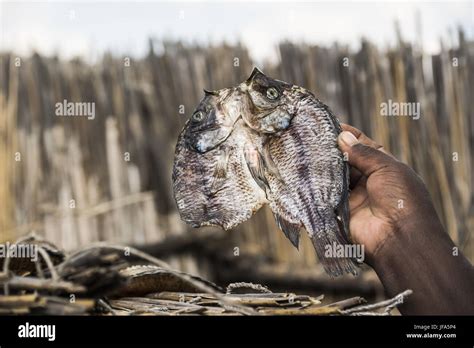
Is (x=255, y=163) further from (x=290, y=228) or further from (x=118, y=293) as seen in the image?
(x=118, y=293)

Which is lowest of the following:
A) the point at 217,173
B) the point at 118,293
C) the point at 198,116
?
the point at 118,293

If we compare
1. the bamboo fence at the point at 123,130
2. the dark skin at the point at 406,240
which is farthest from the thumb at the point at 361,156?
the bamboo fence at the point at 123,130

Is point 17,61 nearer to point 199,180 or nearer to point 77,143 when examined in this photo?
point 77,143

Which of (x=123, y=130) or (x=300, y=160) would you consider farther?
(x=123, y=130)

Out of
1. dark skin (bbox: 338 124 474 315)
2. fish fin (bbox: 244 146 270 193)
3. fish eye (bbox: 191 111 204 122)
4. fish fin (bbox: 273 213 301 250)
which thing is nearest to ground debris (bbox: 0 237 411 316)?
dark skin (bbox: 338 124 474 315)

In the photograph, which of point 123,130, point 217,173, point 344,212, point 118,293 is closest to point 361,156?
point 344,212

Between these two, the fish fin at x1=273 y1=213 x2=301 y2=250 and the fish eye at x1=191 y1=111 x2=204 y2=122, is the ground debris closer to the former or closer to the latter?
the fish fin at x1=273 y1=213 x2=301 y2=250
